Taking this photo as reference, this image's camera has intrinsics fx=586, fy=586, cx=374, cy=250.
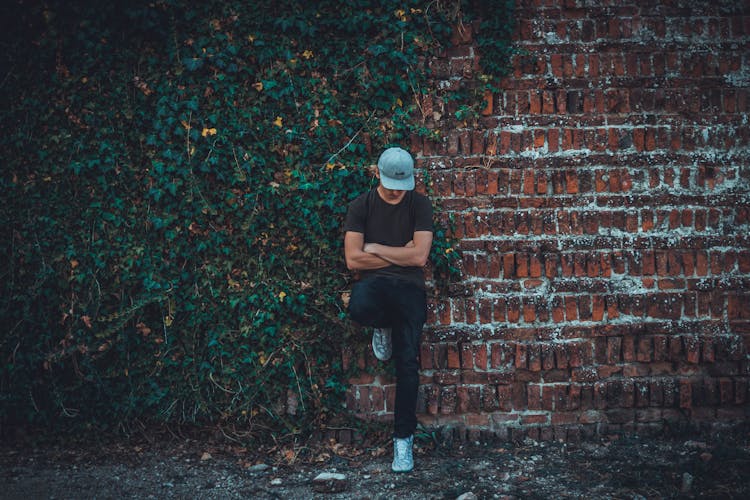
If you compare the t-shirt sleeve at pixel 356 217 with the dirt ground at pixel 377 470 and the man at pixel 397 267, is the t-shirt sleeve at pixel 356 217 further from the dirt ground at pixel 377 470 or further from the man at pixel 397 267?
the dirt ground at pixel 377 470

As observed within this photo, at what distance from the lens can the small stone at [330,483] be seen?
12.7 feet

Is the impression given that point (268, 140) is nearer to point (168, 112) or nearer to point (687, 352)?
point (168, 112)

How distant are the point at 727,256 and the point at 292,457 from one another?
11.6 feet

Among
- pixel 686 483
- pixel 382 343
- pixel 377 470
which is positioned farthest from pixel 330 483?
pixel 686 483

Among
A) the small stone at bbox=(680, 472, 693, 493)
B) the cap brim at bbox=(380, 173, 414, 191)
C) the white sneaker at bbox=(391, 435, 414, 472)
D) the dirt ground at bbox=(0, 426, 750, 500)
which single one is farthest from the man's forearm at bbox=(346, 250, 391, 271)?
the small stone at bbox=(680, 472, 693, 493)

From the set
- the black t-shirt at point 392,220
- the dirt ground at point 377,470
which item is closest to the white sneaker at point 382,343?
the black t-shirt at point 392,220

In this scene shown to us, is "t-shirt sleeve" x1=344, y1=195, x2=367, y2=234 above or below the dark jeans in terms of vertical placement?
above

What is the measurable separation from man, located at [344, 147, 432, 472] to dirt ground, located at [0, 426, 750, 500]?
11.8 inches

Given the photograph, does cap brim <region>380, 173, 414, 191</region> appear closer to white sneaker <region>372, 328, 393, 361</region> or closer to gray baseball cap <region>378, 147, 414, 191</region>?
gray baseball cap <region>378, 147, 414, 191</region>

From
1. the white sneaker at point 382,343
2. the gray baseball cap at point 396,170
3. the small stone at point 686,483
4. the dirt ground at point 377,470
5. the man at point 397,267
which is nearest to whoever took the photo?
the small stone at point 686,483

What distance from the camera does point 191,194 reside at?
14.5 feet

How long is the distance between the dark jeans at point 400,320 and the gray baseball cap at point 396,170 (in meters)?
0.67

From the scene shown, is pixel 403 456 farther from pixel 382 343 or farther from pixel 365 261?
pixel 365 261

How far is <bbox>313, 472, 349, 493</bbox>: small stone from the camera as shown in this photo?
388 cm
